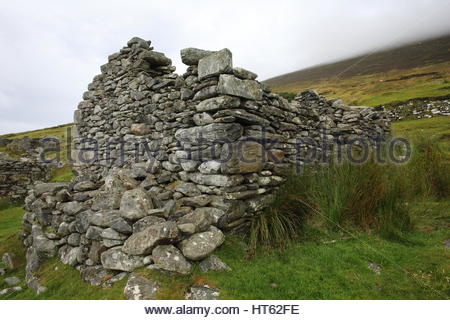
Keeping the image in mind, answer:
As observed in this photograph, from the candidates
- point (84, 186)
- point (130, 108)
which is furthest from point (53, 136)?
point (84, 186)

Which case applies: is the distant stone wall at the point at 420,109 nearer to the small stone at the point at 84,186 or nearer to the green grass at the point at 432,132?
the green grass at the point at 432,132

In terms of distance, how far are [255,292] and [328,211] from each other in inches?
89.5

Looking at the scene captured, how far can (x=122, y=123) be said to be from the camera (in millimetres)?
6477

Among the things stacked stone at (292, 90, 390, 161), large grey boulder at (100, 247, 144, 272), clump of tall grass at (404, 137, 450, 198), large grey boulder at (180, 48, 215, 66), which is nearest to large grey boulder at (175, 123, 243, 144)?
large grey boulder at (180, 48, 215, 66)

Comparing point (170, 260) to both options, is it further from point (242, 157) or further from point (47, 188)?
point (47, 188)

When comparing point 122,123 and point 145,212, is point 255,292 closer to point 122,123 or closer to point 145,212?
point 145,212

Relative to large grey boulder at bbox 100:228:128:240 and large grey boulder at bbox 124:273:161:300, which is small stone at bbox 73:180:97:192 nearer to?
large grey boulder at bbox 100:228:128:240

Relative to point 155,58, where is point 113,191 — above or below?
below

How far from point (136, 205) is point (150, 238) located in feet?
2.51

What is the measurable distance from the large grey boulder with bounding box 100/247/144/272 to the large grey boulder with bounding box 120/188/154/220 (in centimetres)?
52

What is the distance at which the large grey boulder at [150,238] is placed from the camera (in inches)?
124

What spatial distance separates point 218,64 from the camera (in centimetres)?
409

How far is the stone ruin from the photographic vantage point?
339 centimetres
